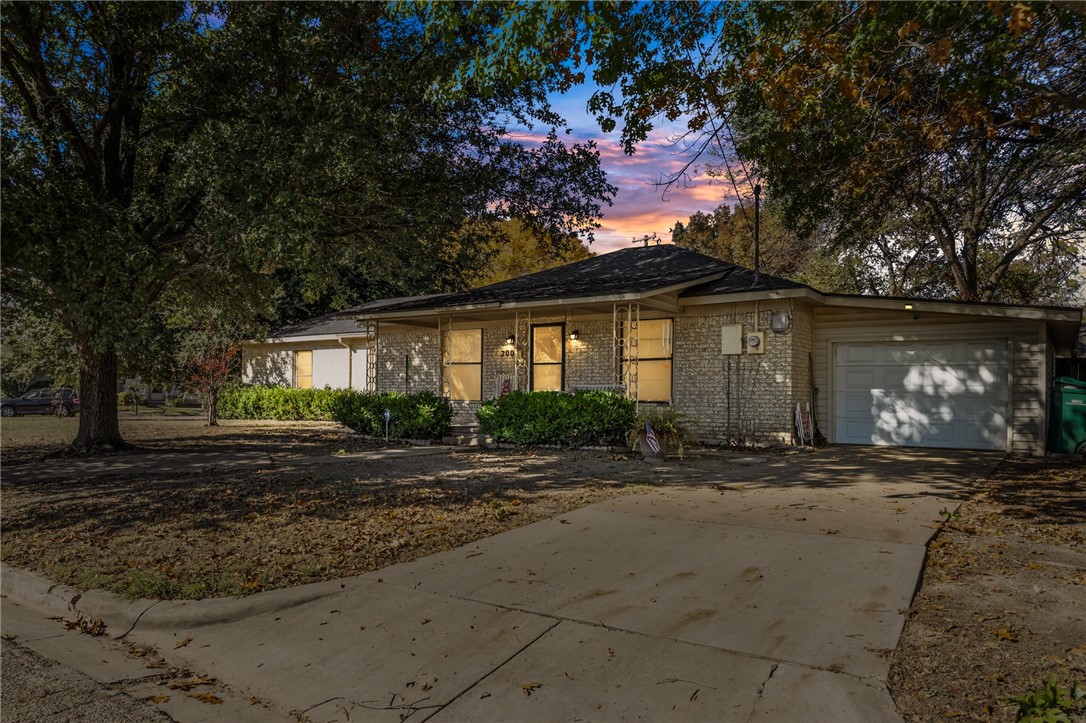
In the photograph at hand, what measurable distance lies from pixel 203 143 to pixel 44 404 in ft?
94.6

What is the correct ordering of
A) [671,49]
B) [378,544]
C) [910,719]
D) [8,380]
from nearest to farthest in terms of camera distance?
[910,719]
[378,544]
[671,49]
[8,380]

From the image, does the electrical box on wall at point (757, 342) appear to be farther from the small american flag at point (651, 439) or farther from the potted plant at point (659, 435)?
the small american flag at point (651, 439)

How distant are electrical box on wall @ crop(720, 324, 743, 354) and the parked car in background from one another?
2929cm

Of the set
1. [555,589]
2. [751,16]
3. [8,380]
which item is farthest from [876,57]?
[8,380]

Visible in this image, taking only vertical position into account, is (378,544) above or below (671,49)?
below

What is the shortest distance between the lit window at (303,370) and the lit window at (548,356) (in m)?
11.7

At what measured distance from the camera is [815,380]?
14.8 m

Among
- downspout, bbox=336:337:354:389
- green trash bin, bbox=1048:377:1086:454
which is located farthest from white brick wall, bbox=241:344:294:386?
green trash bin, bbox=1048:377:1086:454

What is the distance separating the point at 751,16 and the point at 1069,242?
16682 millimetres

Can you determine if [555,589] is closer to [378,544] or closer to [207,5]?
[378,544]

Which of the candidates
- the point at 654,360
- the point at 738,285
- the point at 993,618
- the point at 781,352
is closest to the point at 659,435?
the point at 781,352

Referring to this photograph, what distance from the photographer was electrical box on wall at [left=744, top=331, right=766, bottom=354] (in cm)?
1365

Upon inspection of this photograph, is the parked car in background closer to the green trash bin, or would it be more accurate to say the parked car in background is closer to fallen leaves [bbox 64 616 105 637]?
fallen leaves [bbox 64 616 105 637]

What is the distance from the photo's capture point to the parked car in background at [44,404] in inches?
1154
